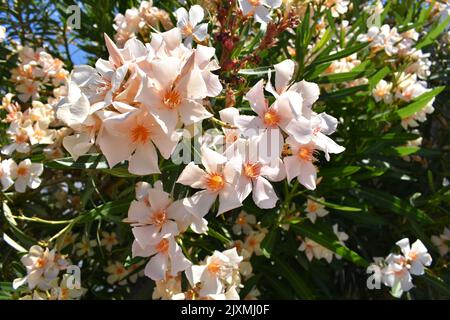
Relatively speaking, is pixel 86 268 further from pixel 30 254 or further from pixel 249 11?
pixel 249 11

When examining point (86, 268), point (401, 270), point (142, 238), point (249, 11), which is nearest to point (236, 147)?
point (142, 238)

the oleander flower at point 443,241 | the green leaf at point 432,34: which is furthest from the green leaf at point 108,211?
the green leaf at point 432,34

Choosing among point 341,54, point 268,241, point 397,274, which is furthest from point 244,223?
point 341,54

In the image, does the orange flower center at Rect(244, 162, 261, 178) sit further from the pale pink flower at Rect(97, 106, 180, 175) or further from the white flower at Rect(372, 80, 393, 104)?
the white flower at Rect(372, 80, 393, 104)

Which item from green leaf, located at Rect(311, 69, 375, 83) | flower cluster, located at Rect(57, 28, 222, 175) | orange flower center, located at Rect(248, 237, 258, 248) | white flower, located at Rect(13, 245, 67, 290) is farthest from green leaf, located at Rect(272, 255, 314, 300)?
flower cluster, located at Rect(57, 28, 222, 175)

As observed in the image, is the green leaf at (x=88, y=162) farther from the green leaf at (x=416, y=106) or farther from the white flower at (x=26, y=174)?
the green leaf at (x=416, y=106)

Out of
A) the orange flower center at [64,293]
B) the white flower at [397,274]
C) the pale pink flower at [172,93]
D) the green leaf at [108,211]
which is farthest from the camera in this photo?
the white flower at [397,274]
